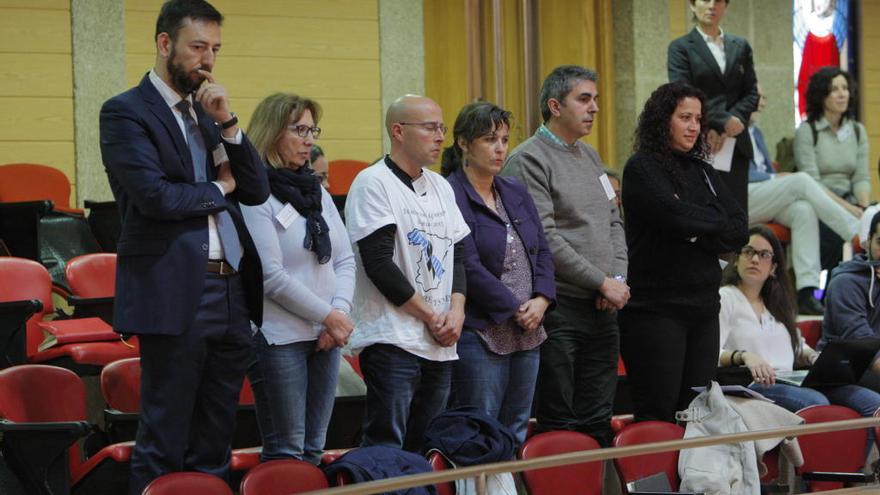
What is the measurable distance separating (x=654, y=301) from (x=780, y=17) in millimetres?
4936

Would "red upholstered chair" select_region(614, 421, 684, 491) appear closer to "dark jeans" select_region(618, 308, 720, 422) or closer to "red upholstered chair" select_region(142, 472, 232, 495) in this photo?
"dark jeans" select_region(618, 308, 720, 422)

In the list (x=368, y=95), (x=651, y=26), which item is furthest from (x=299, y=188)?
(x=651, y=26)

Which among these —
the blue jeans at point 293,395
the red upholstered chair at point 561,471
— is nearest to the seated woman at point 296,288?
the blue jeans at point 293,395

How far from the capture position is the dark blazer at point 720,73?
573cm

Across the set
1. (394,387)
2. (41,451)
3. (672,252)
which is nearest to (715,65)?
(672,252)

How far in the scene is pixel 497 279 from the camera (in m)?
3.61

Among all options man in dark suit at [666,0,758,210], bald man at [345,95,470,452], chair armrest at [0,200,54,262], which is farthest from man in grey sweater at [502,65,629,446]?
chair armrest at [0,200,54,262]

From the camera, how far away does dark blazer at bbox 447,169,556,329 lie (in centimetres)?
355

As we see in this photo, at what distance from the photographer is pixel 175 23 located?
2.83 m

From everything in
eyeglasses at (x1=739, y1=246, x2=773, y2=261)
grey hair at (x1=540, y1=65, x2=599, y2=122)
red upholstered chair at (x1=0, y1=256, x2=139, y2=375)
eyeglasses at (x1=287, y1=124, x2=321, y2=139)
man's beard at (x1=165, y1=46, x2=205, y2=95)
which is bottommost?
red upholstered chair at (x1=0, y1=256, x2=139, y2=375)

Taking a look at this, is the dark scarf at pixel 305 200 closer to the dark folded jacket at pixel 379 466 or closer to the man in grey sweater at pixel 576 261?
the dark folded jacket at pixel 379 466

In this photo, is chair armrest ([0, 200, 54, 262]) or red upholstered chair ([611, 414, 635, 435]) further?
chair armrest ([0, 200, 54, 262])

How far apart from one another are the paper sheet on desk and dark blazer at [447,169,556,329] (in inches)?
76.5

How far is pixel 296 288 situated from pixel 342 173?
3597 millimetres
